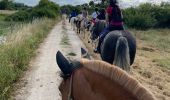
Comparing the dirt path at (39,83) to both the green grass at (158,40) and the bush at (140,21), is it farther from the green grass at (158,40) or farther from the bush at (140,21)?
the bush at (140,21)

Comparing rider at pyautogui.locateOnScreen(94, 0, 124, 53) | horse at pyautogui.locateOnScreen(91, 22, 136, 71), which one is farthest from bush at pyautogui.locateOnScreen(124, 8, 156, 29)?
horse at pyautogui.locateOnScreen(91, 22, 136, 71)

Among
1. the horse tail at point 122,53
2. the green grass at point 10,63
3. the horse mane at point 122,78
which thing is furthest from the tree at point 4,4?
the horse mane at point 122,78

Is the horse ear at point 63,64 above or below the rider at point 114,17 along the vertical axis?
above

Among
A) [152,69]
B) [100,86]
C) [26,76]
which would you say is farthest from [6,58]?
[100,86]

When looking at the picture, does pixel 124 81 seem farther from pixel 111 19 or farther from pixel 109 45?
pixel 111 19

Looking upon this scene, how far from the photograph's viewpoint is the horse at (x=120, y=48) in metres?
7.40

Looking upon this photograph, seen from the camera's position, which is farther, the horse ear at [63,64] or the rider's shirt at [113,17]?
the rider's shirt at [113,17]

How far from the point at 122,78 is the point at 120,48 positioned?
16.9ft

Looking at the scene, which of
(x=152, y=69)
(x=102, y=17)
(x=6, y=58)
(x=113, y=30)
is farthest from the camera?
(x=102, y=17)

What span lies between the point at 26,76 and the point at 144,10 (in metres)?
38.0

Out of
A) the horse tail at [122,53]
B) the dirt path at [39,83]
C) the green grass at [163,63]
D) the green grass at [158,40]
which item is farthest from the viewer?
the green grass at [158,40]

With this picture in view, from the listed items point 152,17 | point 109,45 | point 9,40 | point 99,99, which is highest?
point 99,99

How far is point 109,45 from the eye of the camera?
8266 mm

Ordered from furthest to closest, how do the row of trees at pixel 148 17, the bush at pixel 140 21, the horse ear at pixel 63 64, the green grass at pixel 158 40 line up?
the row of trees at pixel 148 17
the bush at pixel 140 21
the green grass at pixel 158 40
the horse ear at pixel 63 64
